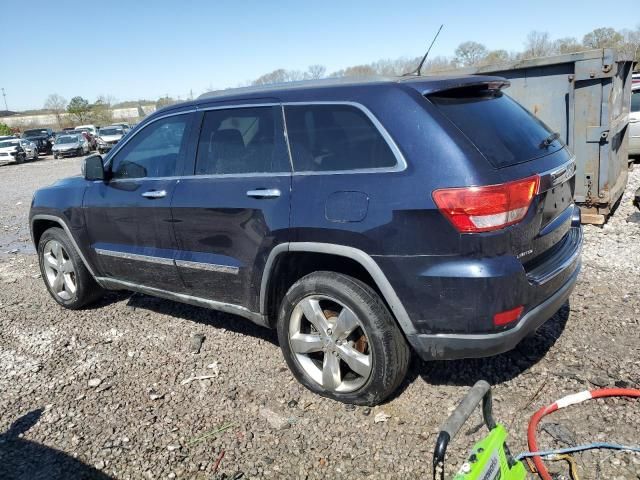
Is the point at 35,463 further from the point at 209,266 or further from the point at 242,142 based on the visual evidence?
the point at 242,142

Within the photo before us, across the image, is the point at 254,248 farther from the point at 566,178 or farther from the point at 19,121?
the point at 19,121

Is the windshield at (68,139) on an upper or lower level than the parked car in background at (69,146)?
upper

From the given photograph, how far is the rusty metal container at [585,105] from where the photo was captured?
232 inches

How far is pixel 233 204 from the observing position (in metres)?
3.35

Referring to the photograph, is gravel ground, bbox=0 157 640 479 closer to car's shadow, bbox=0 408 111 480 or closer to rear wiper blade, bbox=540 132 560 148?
car's shadow, bbox=0 408 111 480

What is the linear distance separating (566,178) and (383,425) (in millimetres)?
1787

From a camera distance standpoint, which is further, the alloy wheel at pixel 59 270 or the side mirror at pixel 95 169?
the alloy wheel at pixel 59 270

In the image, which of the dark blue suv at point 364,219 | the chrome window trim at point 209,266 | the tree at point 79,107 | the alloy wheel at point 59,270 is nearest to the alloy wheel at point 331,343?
the dark blue suv at point 364,219

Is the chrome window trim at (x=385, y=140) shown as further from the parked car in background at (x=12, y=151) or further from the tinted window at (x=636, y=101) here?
the parked car in background at (x=12, y=151)

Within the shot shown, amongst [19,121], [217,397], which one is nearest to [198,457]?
[217,397]

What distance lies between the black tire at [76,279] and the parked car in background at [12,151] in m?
28.0

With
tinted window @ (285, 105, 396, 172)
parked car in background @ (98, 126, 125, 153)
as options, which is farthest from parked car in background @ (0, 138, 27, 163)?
tinted window @ (285, 105, 396, 172)

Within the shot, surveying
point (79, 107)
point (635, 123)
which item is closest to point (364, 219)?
point (635, 123)

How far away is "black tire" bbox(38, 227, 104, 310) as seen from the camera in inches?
189
